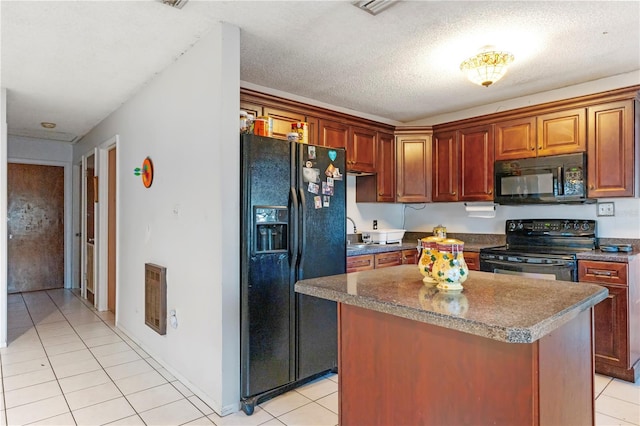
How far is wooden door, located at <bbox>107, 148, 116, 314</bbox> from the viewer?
179 inches

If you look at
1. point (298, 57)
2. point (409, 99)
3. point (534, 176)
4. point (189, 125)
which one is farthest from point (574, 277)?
point (189, 125)

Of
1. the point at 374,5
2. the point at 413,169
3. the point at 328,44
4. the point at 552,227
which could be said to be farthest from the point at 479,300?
the point at 413,169

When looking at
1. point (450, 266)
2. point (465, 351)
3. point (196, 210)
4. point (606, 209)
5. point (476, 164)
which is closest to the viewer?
point (465, 351)

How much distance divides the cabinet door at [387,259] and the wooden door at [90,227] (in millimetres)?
3527

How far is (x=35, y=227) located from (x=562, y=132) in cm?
693

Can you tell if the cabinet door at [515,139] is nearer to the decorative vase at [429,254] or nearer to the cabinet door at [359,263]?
the cabinet door at [359,263]

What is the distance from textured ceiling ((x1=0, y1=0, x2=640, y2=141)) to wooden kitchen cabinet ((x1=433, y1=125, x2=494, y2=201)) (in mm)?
426

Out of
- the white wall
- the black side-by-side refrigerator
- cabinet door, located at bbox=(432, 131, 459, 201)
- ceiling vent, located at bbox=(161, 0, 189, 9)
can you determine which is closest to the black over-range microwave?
cabinet door, located at bbox=(432, 131, 459, 201)

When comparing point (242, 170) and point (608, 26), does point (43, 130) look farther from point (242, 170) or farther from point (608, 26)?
point (608, 26)

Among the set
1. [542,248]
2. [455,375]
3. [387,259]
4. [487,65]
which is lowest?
[455,375]

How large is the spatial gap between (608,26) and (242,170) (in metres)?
2.43

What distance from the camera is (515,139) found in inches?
145

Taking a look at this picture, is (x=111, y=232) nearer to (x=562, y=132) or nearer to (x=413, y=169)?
(x=413, y=169)

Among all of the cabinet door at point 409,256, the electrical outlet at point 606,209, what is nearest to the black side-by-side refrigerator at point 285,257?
the cabinet door at point 409,256
